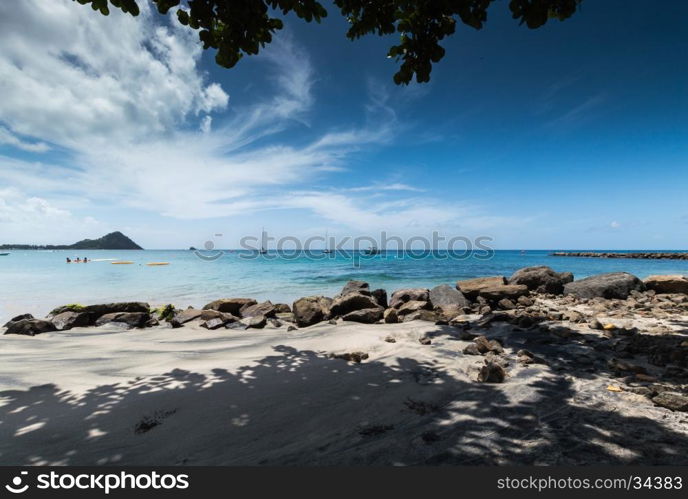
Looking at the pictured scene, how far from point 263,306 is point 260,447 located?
913 cm

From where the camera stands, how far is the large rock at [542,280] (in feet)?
42.4

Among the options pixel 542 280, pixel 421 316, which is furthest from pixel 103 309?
pixel 542 280

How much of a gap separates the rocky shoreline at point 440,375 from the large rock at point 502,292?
59.7 inches

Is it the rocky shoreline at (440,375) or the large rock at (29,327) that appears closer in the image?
the rocky shoreline at (440,375)

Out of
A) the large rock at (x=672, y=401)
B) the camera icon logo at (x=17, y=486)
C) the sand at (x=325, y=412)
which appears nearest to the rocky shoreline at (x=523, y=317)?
the large rock at (x=672, y=401)

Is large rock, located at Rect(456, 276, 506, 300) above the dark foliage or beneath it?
beneath

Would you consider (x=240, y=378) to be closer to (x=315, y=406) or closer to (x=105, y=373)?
(x=315, y=406)

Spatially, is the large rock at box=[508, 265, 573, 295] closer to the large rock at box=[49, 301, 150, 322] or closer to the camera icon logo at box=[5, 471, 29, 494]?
the camera icon logo at box=[5, 471, 29, 494]

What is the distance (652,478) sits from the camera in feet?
7.27

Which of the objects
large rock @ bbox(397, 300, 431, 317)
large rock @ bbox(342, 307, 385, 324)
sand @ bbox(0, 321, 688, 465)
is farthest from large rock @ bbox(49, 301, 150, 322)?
large rock @ bbox(397, 300, 431, 317)

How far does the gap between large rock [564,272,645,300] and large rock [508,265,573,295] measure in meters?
0.55

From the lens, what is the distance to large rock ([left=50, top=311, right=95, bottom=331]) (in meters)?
9.15

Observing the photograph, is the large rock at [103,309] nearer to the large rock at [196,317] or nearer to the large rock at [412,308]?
the large rock at [196,317]

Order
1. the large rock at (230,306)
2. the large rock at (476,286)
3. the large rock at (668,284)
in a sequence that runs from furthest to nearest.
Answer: the large rock at (476,286), the large rock at (230,306), the large rock at (668,284)
